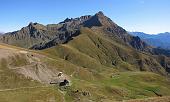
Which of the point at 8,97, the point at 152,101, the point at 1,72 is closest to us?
→ the point at 152,101

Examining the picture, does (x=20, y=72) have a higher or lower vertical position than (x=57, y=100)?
higher

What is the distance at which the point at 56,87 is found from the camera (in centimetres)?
19862

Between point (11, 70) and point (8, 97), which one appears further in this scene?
point (11, 70)

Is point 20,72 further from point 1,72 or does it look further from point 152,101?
point 152,101

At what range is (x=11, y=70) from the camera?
198 m

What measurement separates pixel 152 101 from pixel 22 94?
126m

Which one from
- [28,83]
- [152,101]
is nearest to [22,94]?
[28,83]

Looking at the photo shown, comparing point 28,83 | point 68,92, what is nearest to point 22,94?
point 28,83

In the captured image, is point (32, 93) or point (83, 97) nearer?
point (32, 93)

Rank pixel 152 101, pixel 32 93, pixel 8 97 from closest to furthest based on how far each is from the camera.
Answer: pixel 152 101 → pixel 8 97 → pixel 32 93

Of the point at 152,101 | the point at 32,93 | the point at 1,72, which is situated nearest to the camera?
the point at 152,101

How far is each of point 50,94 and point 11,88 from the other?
73.4 feet

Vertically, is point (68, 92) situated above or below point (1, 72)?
below

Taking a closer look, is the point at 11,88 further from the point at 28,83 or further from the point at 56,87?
the point at 56,87
